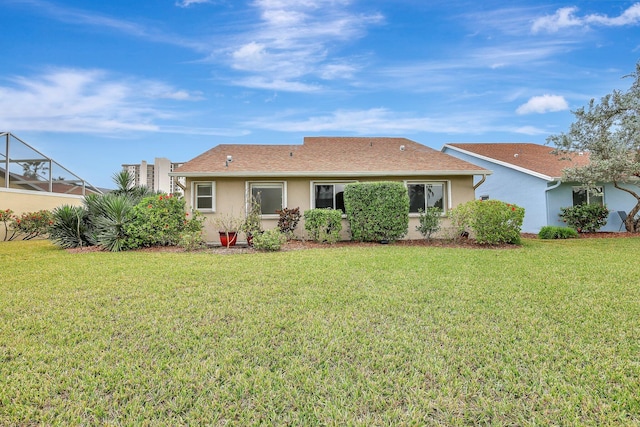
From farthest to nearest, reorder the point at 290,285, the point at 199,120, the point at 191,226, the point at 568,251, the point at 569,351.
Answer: the point at 199,120
the point at 191,226
the point at 568,251
the point at 290,285
the point at 569,351

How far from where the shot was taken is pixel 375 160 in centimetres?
1392

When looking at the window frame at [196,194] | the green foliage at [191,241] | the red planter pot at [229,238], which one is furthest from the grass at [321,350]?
the window frame at [196,194]

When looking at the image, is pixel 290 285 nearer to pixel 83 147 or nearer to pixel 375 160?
pixel 375 160

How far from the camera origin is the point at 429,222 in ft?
38.5

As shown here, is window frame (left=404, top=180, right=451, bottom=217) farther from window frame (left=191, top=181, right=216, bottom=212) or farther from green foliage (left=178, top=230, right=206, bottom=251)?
green foliage (left=178, top=230, right=206, bottom=251)

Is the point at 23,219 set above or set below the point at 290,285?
above

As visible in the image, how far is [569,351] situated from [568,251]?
7.78 metres

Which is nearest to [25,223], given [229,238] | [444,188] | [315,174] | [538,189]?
[229,238]

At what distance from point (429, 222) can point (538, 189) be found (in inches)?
300

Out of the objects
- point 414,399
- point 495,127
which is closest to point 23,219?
point 414,399

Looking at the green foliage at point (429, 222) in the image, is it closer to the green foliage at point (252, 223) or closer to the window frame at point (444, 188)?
the window frame at point (444, 188)

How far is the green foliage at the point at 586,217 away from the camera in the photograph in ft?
Result: 47.8

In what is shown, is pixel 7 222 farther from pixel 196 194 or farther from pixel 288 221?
pixel 288 221

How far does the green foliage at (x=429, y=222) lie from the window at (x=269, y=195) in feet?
17.6
